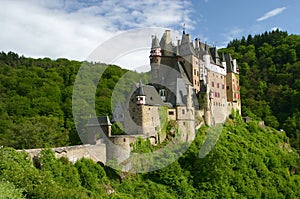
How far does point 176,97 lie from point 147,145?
26.1 ft

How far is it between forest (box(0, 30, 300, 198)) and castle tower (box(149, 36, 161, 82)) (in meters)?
9.11

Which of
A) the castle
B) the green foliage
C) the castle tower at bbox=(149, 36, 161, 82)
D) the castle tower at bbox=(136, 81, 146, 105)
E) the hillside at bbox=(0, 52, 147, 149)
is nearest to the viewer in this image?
the green foliage

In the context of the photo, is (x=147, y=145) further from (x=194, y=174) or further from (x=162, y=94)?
(x=162, y=94)

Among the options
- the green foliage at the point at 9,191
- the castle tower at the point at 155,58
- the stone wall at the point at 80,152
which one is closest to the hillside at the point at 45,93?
the castle tower at the point at 155,58

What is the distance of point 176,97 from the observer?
40781 mm

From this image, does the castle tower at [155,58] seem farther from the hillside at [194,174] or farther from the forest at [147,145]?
the forest at [147,145]

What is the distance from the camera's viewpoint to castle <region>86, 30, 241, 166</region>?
1367 inches

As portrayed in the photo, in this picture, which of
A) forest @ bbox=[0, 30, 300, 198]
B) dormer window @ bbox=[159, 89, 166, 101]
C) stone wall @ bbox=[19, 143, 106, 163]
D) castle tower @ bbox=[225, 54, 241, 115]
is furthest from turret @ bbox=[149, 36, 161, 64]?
stone wall @ bbox=[19, 143, 106, 163]

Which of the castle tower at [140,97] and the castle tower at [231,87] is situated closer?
the castle tower at [140,97]

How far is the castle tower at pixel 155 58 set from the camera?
44969 mm

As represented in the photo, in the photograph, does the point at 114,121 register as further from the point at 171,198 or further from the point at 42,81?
the point at 42,81

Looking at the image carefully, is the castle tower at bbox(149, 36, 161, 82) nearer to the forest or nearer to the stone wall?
the forest

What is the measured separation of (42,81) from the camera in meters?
67.6

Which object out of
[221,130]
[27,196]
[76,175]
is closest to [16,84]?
[221,130]
